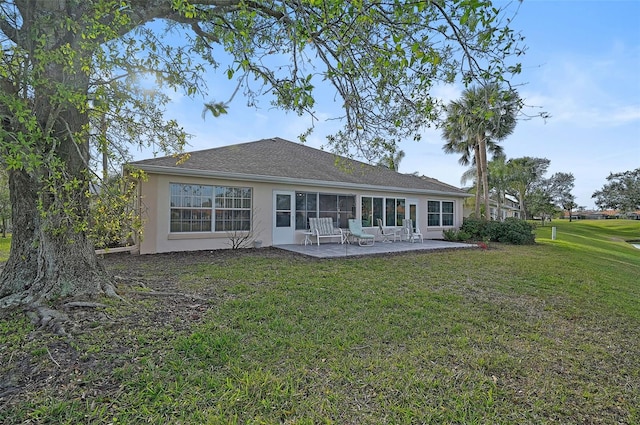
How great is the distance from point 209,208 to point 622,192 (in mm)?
58599

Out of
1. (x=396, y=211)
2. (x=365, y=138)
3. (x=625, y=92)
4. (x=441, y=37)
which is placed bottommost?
(x=396, y=211)

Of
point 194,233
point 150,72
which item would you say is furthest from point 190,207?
point 150,72

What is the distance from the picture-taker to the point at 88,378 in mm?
2660

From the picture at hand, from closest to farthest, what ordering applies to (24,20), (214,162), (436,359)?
(436,359) → (24,20) → (214,162)

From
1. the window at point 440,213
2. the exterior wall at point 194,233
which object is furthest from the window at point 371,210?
the window at point 440,213

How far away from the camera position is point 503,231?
52.0 ft

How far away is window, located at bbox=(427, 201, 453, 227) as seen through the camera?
16.2 m

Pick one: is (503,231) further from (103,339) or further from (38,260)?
(38,260)

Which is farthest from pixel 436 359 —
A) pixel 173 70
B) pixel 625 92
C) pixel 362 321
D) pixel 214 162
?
pixel 625 92

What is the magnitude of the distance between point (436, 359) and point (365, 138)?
3824mm

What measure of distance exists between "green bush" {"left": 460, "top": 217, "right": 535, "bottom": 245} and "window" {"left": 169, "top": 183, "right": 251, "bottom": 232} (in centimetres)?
1197

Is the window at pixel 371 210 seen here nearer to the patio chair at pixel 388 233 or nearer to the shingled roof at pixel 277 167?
the patio chair at pixel 388 233

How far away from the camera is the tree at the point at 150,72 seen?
11.1ft

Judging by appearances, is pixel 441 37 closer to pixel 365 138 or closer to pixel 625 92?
pixel 365 138
